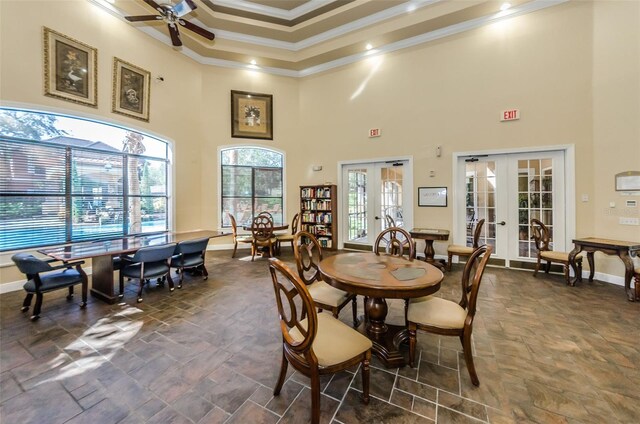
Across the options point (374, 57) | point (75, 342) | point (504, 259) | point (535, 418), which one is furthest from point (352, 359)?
point (374, 57)

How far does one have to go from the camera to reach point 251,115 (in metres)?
A: 6.71

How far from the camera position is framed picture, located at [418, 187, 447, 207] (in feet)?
17.3

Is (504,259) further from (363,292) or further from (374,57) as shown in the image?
(374,57)

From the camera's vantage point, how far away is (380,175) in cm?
610

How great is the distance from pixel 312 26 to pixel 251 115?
8.24 ft

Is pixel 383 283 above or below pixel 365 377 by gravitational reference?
above

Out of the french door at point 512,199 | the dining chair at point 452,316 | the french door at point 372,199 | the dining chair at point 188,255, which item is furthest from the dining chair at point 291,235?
the dining chair at point 452,316

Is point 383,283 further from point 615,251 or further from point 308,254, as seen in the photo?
point 615,251

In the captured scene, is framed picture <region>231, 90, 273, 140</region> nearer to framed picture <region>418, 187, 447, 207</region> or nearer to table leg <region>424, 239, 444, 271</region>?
framed picture <region>418, 187, 447, 207</region>

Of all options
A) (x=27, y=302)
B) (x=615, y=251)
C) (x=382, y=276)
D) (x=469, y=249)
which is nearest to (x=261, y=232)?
(x=27, y=302)

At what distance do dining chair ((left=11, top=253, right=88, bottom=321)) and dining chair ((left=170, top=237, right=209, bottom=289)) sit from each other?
1.03 m

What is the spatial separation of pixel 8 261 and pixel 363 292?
5.06 m

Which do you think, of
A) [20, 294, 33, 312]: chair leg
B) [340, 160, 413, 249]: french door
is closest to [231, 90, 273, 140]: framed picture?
[340, 160, 413, 249]: french door

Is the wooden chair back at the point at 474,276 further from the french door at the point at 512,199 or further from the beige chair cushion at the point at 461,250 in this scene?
the french door at the point at 512,199
